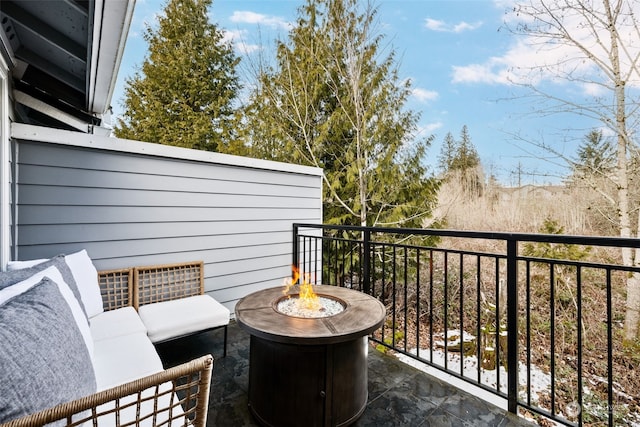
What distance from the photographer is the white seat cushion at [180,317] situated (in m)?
2.11

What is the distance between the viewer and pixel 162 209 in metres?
2.91

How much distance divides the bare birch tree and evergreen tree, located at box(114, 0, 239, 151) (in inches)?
336

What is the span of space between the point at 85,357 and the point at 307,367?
950mm

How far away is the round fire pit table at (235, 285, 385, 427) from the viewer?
4.92 feet

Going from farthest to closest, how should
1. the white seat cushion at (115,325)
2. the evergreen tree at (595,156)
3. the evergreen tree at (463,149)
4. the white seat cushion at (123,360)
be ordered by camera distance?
the evergreen tree at (463,149) < the evergreen tree at (595,156) < the white seat cushion at (115,325) < the white seat cushion at (123,360)

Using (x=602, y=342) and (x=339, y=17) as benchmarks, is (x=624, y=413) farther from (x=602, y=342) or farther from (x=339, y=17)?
(x=339, y=17)

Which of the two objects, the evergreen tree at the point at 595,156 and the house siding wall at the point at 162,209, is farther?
the evergreen tree at the point at 595,156

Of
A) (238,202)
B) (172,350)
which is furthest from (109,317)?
(238,202)

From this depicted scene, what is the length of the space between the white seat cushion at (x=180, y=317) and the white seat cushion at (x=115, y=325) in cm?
8

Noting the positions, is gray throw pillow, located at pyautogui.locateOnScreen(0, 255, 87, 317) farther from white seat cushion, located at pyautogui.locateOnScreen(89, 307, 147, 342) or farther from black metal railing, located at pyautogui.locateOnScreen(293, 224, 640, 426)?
black metal railing, located at pyautogui.locateOnScreen(293, 224, 640, 426)

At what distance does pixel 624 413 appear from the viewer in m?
3.17

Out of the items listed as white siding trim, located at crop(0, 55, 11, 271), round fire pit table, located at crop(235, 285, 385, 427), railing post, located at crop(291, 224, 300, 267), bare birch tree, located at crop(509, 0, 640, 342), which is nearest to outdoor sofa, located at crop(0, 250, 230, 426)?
white siding trim, located at crop(0, 55, 11, 271)

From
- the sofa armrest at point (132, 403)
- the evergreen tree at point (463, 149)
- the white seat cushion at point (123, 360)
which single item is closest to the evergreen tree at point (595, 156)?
the sofa armrest at point (132, 403)

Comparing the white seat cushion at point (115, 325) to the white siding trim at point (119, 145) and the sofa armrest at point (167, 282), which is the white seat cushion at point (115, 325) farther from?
the white siding trim at point (119, 145)
